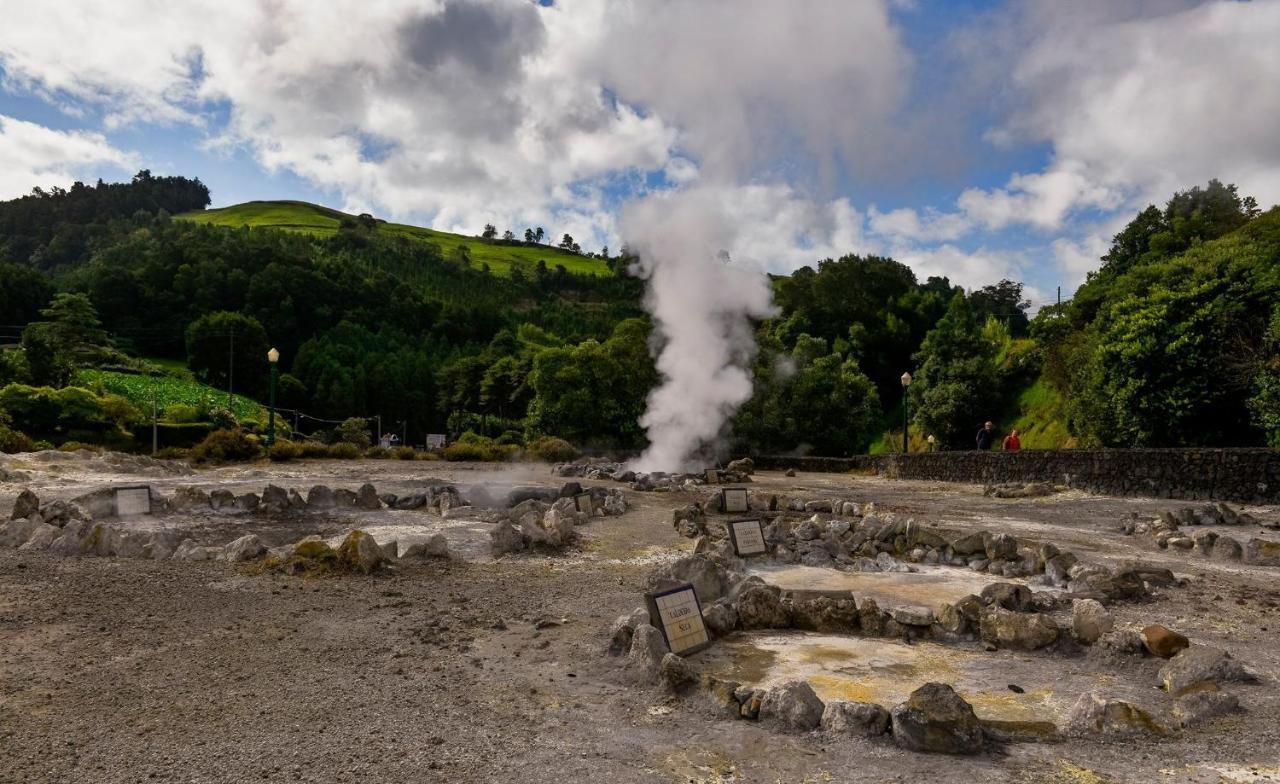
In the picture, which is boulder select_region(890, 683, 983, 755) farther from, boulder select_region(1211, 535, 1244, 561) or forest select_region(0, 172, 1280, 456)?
forest select_region(0, 172, 1280, 456)

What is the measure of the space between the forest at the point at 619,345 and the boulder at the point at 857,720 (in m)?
18.1

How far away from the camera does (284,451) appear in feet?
100

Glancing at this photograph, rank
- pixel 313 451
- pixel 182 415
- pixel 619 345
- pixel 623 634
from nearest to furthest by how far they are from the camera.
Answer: pixel 623 634 < pixel 313 451 < pixel 619 345 < pixel 182 415

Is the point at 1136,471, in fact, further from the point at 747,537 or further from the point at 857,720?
the point at 857,720

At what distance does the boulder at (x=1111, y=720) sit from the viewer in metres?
4.72

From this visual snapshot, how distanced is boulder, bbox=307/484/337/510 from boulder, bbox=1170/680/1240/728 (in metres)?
14.4

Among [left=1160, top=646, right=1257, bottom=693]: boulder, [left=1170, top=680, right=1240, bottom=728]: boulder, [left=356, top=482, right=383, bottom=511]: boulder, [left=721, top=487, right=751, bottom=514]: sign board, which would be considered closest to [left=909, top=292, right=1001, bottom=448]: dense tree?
[left=721, top=487, right=751, bottom=514]: sign board

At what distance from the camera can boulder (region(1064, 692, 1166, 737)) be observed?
472 cm

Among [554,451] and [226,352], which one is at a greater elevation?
[226,352]

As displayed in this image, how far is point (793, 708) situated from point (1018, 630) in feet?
9.04

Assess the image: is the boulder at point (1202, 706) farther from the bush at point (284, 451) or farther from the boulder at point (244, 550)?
the bush at point (284, 451)

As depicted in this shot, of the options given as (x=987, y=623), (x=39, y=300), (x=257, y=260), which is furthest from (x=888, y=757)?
(x=257, y=260)

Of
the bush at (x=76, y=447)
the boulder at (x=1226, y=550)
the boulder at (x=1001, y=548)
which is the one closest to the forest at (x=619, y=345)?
the bush at (x=76, y=447)

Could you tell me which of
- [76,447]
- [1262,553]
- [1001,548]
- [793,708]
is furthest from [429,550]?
[76,447]
